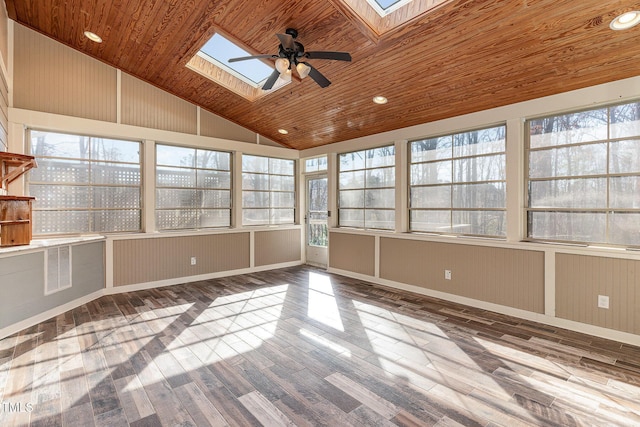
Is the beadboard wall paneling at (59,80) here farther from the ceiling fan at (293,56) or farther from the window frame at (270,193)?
the ceiling fan at (293,56)

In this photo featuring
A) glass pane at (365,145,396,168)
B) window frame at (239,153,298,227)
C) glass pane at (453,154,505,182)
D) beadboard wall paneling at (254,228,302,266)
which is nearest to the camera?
glass pane at (453,154,505,182)

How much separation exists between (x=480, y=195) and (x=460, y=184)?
0.31m

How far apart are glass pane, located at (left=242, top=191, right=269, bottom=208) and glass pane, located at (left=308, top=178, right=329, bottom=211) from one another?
1.02 metres

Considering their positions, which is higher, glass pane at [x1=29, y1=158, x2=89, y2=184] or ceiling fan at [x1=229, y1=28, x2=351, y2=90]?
ceiling fan at [x1=229, y1=28, x2=351, y2=90]

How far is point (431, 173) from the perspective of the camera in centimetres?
476

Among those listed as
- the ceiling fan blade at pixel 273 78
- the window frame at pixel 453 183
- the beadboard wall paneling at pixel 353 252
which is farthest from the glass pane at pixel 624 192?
the ceiling fan blade at pixel 273 78

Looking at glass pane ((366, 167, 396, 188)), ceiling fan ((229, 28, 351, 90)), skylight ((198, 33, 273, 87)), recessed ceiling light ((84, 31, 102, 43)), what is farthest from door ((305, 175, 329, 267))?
recessed ceiling light ((84, 31, 102, 43))

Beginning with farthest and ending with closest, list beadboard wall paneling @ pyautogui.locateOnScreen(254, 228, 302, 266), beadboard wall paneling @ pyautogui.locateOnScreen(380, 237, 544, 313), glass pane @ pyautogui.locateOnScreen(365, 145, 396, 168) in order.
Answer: beadboard wall paneling @ pyautogui.locateOnScreen(254, 228, 302, 266), glass pane @ pyautogui.locateOnScreen(365, 145, 396, 168), beadboard wall paneling @ pyautogui.locateOnScreen(380, 237, 544, 313)

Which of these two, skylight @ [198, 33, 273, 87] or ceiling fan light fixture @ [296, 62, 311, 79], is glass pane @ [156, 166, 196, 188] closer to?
skylight @ [198, 33, 273, 87]

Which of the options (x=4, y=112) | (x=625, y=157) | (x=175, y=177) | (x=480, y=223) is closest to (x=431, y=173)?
(x=480, y=223)

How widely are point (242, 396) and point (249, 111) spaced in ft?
14.6

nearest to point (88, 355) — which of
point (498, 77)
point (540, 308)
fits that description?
point (540, 308)

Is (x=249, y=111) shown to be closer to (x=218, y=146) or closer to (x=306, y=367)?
(x=218, y=146)

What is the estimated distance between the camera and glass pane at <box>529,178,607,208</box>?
3.29 m
